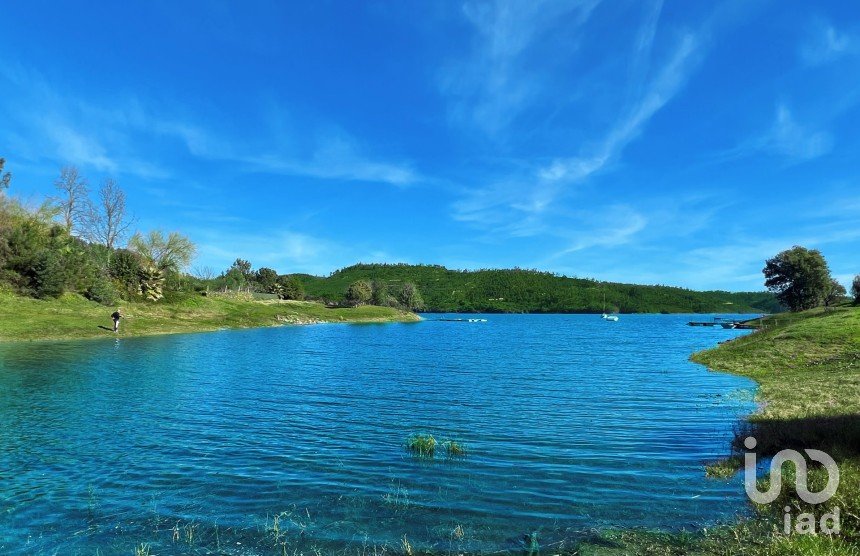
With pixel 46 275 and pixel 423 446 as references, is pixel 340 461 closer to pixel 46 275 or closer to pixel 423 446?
pixel 423 446

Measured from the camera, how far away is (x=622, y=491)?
13.1 metres

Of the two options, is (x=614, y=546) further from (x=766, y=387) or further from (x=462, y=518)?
(x=766, y=387)

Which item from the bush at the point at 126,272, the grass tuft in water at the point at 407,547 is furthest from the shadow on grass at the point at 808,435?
the bush at the point at 126,272

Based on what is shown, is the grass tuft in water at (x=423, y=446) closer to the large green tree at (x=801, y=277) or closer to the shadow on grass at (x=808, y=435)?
the shadow on grass at (x=808, y=435)

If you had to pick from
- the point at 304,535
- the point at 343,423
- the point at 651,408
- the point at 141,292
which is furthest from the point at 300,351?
the point at 141,292

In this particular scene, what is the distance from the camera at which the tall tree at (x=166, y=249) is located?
110 metres

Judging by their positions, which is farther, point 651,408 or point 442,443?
point 651,408

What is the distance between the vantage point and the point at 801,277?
4316 inches

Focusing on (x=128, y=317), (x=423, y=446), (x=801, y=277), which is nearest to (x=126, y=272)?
(x=128, y=317)

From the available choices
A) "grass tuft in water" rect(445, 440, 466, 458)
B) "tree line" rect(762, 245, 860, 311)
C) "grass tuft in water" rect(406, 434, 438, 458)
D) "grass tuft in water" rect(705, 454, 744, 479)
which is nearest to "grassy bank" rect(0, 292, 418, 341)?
"grass tuft in water" rect(406, 434, 438, 458)

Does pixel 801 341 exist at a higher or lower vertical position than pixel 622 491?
higher

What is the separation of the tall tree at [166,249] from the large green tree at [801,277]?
138 meters

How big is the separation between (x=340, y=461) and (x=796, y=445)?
1432cm

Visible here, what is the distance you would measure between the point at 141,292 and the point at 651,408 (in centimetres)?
9500
